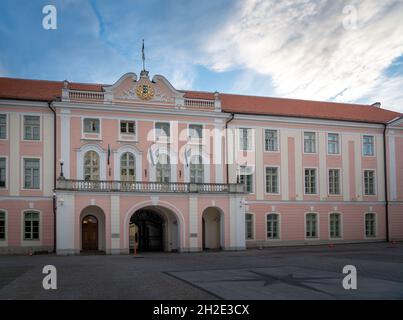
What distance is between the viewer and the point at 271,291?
14562 millimetres

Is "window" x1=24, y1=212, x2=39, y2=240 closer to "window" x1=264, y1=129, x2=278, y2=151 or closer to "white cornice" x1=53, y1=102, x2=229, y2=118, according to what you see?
"white cornice" x1=53, y1=102, x2=229, y2=118

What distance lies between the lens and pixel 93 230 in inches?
1411

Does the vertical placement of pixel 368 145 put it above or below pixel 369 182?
above

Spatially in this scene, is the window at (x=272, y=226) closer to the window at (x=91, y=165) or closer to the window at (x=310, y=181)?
the window at (x=310, y=181)

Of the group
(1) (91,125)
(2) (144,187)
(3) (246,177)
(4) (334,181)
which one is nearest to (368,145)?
(4) (334,181)

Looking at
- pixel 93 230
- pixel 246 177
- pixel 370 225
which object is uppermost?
pixel 246 177

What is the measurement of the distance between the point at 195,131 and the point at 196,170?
2621 millimetres

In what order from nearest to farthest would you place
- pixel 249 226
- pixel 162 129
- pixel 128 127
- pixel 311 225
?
pixel 128 127, pixel 162 129, pixel 249 226, pixel 311 225

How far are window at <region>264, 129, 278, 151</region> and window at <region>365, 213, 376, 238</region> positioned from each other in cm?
941

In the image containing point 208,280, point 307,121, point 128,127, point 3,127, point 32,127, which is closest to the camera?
point 208,280

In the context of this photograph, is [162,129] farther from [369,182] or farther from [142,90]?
[369,182]

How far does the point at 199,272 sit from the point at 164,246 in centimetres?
1672

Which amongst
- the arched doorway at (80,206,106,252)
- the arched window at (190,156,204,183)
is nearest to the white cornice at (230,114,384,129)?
the arched window at (190,156,204,183)
